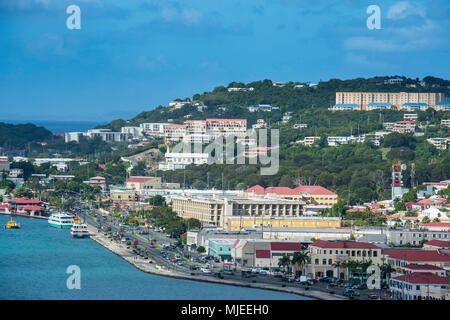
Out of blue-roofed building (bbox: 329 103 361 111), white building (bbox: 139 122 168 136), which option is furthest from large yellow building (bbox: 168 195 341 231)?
white building (bbox: 139 122 168 136)

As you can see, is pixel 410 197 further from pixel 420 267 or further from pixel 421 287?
pixel 421 287

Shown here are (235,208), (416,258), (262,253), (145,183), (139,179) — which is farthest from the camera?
(139,179)

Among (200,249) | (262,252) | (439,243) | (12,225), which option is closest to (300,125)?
(12,225)

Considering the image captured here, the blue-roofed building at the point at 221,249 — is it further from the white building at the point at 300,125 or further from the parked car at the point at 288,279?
the white building at the point at 300,125

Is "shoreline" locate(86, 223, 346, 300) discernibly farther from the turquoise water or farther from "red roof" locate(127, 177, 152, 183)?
"red roof" locate(127, 177, 152, 183)

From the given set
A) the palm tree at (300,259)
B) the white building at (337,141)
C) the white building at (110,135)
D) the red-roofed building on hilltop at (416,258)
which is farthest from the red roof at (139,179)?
the red-roofed building on hilltop at (416,258)

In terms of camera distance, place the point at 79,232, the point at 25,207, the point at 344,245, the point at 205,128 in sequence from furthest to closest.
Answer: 1. the point at 205,128
2. the point at 25,207
3. the point at 79,232
4. the point at 344,245

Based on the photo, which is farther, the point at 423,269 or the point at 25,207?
the point at 25,207
